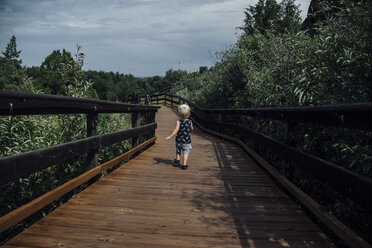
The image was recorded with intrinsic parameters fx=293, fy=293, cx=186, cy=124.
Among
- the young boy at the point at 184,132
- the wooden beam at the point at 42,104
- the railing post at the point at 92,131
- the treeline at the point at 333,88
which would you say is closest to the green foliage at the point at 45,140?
the railing post at the point at 92,131

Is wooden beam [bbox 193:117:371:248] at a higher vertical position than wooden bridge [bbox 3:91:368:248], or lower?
higher

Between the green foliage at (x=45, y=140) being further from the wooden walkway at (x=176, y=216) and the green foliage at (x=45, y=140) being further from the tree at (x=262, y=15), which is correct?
the tree at (x=262, y=15)

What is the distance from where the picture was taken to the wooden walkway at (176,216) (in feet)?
7.95

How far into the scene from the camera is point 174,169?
529 cm

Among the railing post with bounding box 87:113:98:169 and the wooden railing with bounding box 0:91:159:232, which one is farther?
the railing post with bounding box 87:113:98:169

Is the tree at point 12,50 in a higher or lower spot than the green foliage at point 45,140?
higher

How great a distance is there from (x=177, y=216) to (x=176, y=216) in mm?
10

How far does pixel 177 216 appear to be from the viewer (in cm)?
297

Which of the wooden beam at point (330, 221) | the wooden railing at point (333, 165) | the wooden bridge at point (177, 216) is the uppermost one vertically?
the wooden railing at point (333, 165)

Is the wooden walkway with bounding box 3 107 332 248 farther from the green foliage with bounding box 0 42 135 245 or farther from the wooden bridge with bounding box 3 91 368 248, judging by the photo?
the green foliage with bounding box 0 42 135 245

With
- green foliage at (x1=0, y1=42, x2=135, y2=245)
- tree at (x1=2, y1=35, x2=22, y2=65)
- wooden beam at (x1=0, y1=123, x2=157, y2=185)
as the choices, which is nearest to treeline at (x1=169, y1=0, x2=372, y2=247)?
wooden beam at (x1=0, y1=123, x2=157, y2=185)

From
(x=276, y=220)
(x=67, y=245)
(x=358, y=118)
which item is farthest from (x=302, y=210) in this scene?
(x=67, y=245)

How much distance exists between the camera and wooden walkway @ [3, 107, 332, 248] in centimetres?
242

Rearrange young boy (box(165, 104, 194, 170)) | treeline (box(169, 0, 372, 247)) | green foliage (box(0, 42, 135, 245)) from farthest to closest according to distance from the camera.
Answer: young boy (box(165, 104, 194, 170))
green foliage (box(0, 42, 135, 245))
treeline (box(169, 0, 372, 247))
